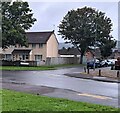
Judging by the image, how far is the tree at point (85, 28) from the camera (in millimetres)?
74625

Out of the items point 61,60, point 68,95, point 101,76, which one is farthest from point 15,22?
point 68,95

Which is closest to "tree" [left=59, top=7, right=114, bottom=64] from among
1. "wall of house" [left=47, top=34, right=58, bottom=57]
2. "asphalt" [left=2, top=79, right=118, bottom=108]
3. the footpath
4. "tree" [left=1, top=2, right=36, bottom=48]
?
"wall of house" [left=47, top=34, right=58, bottom=57]

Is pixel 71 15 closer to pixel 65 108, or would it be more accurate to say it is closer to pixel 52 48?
pixel 52 48

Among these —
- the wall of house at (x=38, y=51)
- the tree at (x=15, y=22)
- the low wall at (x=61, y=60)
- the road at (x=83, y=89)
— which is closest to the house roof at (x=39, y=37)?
the wall of house at (x=38, y=51)

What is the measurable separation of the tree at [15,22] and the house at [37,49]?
17.8 m

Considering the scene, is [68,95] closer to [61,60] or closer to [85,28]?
[61,60]

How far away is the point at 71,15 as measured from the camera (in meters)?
78.4

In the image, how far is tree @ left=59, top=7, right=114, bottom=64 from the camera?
74.6 m

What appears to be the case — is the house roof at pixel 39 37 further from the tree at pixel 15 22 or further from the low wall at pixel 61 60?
the tree at pixel 15 22

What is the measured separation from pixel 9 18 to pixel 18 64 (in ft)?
26.7

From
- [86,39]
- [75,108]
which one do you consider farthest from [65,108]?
[86,39]

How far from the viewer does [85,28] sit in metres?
74.4

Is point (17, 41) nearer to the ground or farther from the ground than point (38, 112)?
farther from the ground

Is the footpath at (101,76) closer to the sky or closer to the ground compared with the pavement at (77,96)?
closer to the sky
